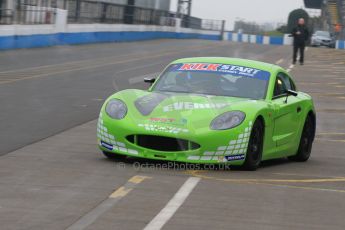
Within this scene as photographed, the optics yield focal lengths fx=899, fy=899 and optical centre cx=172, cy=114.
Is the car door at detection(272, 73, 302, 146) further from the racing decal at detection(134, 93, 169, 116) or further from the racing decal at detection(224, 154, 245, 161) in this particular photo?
the racing decal at detection(134, 93, 169, 116)

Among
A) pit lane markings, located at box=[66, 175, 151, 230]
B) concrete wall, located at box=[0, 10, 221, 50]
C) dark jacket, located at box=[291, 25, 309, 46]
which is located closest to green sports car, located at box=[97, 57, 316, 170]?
pit lane markings, located at box=[66, 175, 151, 230]

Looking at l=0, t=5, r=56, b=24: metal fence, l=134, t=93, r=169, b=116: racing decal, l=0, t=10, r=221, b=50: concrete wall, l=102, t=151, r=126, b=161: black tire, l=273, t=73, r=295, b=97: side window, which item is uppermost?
l=273, t=73, r=295, b=97: side window

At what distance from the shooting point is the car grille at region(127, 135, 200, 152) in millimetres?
9297

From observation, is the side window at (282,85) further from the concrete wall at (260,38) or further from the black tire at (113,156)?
the concrete wall at (260,38)

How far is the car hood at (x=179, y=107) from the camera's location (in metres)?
9.40

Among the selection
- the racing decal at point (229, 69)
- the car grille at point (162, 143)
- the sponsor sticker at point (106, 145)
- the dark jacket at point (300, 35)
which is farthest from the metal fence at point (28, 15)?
the car grille at point (162, 143)

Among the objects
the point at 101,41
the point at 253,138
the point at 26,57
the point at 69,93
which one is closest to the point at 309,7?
the point at 101,41

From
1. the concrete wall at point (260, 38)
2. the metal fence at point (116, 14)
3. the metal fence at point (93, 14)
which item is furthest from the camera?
the concrete wall at point (260, 38)

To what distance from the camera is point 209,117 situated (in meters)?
9.40

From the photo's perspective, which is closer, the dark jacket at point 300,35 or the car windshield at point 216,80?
the car windshield at point 216,80

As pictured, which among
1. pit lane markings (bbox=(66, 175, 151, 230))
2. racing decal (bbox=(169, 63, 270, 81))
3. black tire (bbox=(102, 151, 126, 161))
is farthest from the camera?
racing decal (bbox=(169, 63, 270, 81))

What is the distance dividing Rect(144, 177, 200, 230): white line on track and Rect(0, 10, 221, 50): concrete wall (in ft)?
83.1

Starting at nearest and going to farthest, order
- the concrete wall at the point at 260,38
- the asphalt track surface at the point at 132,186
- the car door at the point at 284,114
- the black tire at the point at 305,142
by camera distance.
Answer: the asphalt track surface at the point at 132,186 < the car door at the point at 284,114 < the black tire at the point at 305,142 < the concrete wall at the point at 260,38

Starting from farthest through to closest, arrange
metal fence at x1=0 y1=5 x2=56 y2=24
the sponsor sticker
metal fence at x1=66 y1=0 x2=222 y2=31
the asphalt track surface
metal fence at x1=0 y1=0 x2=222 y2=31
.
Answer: metal fence at x1=66 y1=0 x2=222 y2=31, metal fence at x1=0 y1=0 x2=222 y2=31, metal fence at x1=0 y1=5 x2=56 y2=24, the sponsor sticker, the asphalt track surface
